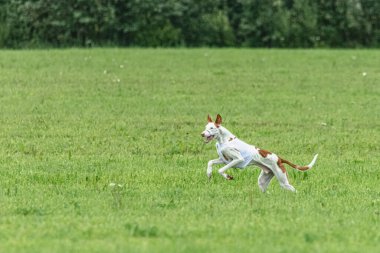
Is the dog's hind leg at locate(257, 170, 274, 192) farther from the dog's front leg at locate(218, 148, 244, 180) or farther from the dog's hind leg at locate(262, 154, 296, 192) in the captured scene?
the dog's front leg at locate(218, 148, 244, 180)

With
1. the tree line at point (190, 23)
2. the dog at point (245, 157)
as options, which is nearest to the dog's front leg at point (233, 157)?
the dog at point (245, 157)

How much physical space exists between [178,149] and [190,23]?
17.7m

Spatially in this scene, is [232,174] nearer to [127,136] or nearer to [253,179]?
[253,179]

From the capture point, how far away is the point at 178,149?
43.6 feet

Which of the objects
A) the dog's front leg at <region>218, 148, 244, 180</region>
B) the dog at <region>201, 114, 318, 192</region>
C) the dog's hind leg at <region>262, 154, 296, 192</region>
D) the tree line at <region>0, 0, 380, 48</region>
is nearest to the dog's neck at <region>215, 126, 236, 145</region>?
the dog at <region>201, 114, 318, 192</region>

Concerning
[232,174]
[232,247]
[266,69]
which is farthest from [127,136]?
[266,69]

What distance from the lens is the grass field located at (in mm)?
7629

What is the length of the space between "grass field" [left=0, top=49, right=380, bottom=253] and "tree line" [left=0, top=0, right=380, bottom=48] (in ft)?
12.2

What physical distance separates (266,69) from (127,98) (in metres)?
5.74

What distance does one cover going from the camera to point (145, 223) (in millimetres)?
7992

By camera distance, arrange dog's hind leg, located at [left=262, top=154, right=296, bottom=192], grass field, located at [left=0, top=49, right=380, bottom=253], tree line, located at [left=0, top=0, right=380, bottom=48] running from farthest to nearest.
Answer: tree line, located at [left=0, top=0, right=380, bottom=48] → dog's hind leg, located at [left=262, top=154, right=296, bottom=192] → grass field, located at [left=0, top=49, right=380, bottom=253]

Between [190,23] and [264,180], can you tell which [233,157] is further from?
[190,23]

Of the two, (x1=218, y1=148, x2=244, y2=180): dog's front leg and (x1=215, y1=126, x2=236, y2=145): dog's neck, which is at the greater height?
(x1=215, y1=126, x2=236, y2=145): dog's neck

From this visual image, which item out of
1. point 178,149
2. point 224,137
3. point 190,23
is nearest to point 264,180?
point 224,137
